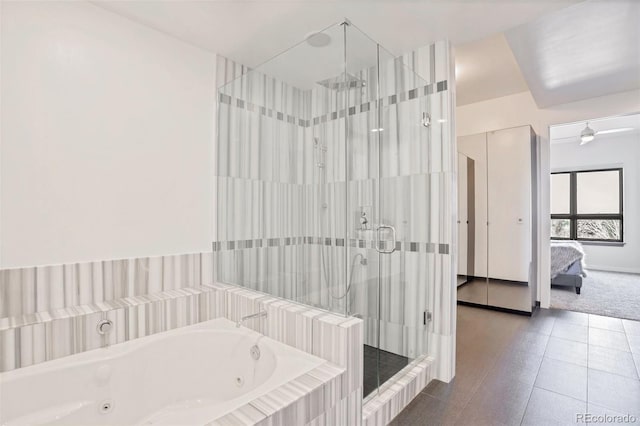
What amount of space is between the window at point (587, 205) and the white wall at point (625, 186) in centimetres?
13

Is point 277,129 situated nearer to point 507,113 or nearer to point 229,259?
point 229,259

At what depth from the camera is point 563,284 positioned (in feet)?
15.3

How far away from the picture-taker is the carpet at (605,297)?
3.75 m

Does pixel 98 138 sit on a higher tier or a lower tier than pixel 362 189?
higher

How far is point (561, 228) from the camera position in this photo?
6746 mm

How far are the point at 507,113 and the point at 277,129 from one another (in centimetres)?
347

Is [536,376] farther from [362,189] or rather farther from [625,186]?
[625,186]

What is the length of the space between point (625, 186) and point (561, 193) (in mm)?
1003

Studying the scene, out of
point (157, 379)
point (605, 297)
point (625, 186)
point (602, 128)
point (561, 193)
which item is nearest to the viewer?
point (157, 379)

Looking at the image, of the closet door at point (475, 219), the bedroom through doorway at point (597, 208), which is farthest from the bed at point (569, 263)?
the closet door at point (475, 219)

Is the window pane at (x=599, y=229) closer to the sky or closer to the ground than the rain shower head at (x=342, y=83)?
closer to the ground

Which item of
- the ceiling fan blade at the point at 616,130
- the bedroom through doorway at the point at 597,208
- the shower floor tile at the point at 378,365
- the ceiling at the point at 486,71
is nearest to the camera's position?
the shower floor tile at the point at 378,365

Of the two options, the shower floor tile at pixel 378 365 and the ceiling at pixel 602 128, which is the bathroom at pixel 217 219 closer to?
the shower floor tile at pixel 378 365

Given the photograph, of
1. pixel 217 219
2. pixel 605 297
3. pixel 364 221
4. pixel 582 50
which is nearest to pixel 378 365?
pixel 364 221
